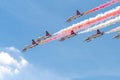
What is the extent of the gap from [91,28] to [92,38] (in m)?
11.5

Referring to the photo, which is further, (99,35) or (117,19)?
(99,35)

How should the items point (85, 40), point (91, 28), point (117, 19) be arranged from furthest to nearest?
point (85, 40) → point (91, 28) → point (117, 19)

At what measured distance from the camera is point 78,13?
198500 millimetres

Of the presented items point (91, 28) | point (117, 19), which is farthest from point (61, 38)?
point (117, 19)

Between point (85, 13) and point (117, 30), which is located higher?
point (85, 13)

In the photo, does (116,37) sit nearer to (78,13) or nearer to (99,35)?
(99,35)

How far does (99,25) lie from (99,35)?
10.7 m

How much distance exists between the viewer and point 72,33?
193 m

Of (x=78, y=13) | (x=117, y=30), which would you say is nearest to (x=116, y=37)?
(x=117, y=30)

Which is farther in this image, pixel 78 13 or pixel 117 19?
pixel 78 13

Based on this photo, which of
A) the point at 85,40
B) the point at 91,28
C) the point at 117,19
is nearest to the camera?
the point at 117,19

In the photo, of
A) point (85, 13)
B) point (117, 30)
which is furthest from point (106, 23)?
point (85, 13)

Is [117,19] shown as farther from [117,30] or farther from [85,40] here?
[85,40]

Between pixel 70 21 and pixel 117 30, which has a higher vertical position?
pixel 70 21
